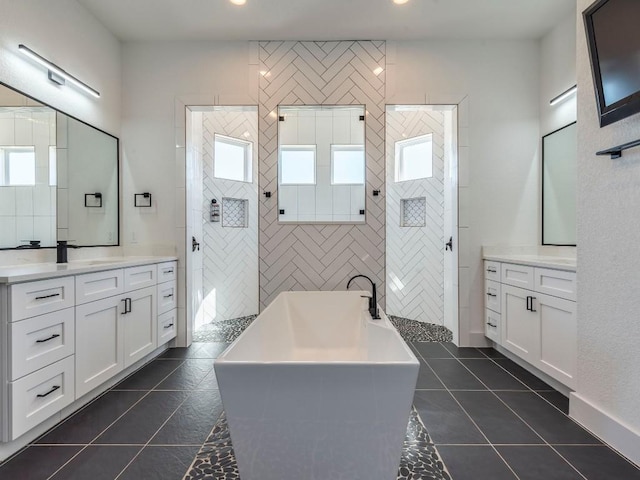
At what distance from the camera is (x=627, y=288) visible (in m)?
1.61

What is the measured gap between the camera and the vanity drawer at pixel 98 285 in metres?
2.01

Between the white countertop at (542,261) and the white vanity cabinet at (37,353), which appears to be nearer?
the white vanity cabinet at (37,353)

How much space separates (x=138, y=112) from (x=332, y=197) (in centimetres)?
256

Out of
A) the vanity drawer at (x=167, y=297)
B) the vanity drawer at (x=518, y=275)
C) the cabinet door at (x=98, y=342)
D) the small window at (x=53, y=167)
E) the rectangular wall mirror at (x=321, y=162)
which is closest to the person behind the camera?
the cabinet door at (x=98, y=342)

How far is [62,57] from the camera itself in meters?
2.55

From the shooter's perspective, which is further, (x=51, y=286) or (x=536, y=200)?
(x=536, y=200)

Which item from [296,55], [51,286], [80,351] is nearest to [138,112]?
[296,55]

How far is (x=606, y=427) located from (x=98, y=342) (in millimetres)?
2997

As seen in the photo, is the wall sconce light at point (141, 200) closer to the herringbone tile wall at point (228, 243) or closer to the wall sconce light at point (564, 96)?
the herringbone tile wall at point (228, 243)

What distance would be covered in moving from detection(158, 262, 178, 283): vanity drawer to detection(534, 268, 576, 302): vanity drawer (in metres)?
3.06

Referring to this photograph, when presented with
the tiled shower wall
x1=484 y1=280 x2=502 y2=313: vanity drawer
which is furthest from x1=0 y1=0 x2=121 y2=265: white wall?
x1=484 y1=280 x2=502 y2=313: vanity drawer

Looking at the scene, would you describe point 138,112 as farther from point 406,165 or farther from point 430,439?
point 430,439

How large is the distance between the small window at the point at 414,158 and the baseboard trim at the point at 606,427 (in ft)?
9.40

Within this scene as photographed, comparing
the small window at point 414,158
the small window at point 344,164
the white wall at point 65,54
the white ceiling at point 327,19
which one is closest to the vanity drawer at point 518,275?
the small window at point 414,158
